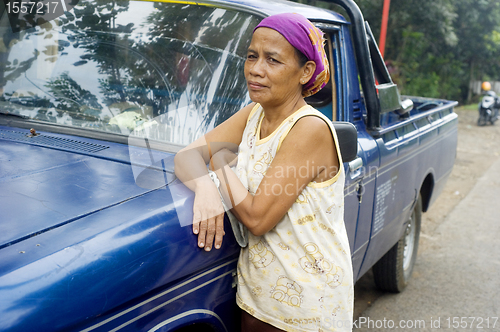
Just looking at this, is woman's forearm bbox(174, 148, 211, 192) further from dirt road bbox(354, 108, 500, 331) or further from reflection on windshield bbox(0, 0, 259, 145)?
dirt road bbox(354, 108, 500, 331)

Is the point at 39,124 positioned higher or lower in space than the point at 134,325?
higher

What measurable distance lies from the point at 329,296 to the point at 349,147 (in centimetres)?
62

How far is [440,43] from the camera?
581 inches

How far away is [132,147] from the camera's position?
2.03 metres

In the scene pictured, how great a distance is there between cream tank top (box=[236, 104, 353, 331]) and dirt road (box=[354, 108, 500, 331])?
207 centimetres

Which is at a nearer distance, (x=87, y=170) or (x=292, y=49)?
(x=292, y=49)

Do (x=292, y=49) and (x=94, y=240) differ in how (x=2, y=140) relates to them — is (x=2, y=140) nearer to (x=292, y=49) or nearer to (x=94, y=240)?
(x=94, y=240)

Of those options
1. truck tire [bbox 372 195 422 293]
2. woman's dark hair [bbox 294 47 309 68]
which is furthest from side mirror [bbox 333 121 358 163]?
truck tire [bbox 372 195 422 293]

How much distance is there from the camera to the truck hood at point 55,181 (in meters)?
1.39

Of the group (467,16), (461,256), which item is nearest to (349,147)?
(461,256)

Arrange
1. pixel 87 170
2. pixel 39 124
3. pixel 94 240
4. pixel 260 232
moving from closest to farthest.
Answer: pixel 94 240 < pixel 260 232 < pixel 87 170 < pixel 39 124

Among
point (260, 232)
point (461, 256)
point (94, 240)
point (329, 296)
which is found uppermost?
point (94, 240)

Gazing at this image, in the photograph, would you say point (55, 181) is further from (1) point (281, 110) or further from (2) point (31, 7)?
(2) point (31, 7)

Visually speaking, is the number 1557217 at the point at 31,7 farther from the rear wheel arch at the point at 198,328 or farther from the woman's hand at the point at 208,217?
the rear wheel arch at the point at 198,328
